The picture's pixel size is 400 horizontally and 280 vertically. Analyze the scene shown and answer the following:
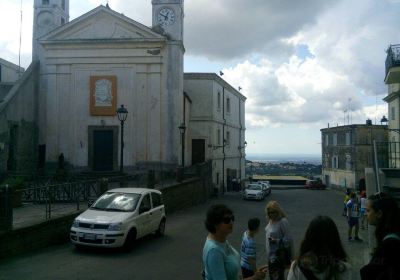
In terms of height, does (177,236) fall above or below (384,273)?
below

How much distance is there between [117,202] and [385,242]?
402 inches

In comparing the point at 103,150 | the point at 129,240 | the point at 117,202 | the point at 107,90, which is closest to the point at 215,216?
the point at 129,240

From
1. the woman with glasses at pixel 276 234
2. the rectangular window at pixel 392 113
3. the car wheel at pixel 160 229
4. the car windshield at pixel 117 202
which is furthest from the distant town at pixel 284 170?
the woman with glasses at pixel 276 234

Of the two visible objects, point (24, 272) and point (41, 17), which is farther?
point (41, 17)

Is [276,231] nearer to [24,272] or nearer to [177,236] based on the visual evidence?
[24,272]

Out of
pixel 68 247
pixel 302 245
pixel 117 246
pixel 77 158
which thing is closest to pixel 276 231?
pixel 302 245

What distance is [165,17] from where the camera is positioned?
31016mm

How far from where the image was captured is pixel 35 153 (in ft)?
99.5

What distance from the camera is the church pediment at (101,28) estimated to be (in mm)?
30328

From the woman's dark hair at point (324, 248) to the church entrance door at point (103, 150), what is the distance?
90.7ft

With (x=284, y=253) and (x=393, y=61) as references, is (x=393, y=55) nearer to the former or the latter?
(x=393, y=61)

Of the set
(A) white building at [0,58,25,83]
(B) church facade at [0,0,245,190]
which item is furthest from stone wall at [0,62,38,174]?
(A) white building at [0,58,25,83]

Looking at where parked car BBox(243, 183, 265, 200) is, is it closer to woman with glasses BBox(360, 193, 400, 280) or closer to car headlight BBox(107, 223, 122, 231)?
car headlight BBox(107, 223, 122, 231)

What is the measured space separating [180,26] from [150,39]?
8.05 ft
